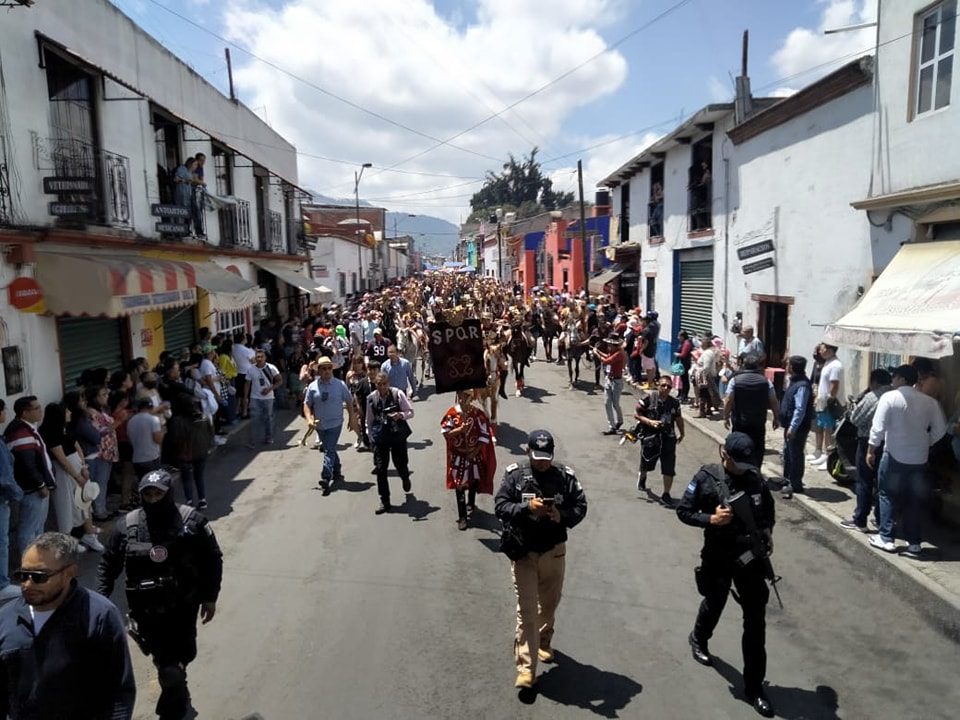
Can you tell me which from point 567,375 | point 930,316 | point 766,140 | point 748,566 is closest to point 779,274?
point 766,140

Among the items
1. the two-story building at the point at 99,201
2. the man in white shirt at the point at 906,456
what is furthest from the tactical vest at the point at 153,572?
the man in white shirt at the point at 906,456

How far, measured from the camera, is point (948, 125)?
7.33 meters

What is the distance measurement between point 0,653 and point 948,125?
361 inches

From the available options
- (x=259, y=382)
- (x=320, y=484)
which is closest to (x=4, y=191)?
(x=259, y=382)

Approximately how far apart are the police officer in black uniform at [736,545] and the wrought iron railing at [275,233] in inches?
746

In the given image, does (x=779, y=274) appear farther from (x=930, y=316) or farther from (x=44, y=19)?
(x=44, y=19)

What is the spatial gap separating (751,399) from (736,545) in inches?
144

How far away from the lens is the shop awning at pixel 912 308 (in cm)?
638

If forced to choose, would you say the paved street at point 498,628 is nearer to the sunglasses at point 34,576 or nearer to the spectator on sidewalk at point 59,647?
the spectator on sidewalk at point 59,647

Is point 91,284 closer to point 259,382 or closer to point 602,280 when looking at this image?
point 259,382

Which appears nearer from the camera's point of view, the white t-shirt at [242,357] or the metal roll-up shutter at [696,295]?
the white t-shirt at [242,357]

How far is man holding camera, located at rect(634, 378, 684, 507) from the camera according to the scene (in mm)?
7828

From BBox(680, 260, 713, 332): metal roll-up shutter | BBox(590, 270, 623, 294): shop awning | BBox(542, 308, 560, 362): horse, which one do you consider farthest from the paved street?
BBox(590, 270, 623, 294): shop awning

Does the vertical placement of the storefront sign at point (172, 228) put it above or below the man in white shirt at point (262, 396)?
above
